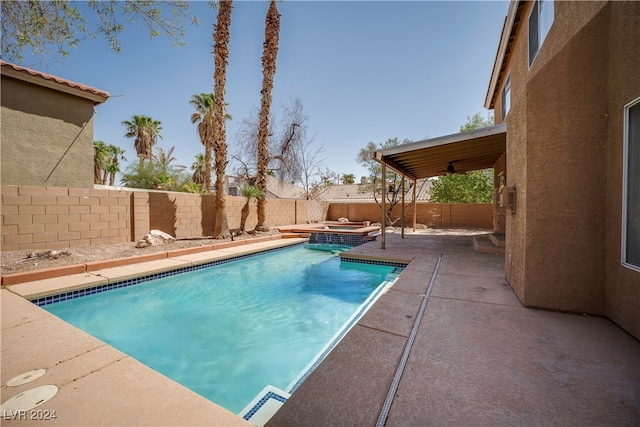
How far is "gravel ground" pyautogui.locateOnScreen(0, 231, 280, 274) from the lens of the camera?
5.53 m

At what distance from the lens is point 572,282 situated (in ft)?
10.1

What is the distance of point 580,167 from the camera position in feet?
9.74

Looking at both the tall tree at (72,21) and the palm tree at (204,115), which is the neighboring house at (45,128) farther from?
the palm tree at (204,115)

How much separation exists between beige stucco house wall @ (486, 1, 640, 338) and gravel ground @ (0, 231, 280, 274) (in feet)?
28.3

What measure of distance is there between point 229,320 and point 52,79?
30.9ft

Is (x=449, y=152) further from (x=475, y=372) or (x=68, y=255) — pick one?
(x=68, y=255)

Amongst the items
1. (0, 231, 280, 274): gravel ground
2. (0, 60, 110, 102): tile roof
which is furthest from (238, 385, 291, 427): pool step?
(0, 60, 110, 102): tile roof

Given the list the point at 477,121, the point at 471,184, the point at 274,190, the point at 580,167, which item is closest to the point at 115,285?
the point at 580,167

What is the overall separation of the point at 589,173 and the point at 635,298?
1317 mm

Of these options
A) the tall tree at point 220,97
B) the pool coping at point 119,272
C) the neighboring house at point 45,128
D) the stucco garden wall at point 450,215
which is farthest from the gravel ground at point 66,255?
the stucco garden wall at point 450,215

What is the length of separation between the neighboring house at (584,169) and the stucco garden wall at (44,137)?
1183 cm

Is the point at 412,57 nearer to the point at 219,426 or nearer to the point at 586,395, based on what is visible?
the point at 586,395

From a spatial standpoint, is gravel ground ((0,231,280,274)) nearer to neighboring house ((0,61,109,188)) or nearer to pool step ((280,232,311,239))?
neighboring house ((0,61,109,188))

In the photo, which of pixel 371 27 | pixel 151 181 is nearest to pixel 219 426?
pixel 371 27
